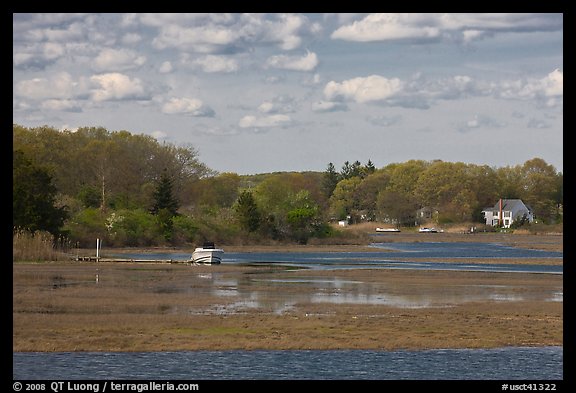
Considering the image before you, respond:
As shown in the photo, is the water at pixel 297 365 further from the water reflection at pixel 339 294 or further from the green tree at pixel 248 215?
the green tree at pixel 248 215

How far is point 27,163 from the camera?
226 feet

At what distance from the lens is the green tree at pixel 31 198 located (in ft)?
219

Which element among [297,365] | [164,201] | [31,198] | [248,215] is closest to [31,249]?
[31,198]

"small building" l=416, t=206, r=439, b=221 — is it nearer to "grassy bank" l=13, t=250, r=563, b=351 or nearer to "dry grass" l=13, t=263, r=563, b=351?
"grassy bank" l=13, t=250, r=563, b=351

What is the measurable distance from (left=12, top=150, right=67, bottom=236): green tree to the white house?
119391mm

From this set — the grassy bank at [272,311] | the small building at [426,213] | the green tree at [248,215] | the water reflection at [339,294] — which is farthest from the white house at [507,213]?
the water reflection at [339,294]

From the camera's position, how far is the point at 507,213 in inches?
6998

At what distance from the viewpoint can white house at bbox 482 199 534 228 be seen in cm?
17662

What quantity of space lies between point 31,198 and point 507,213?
125 meters

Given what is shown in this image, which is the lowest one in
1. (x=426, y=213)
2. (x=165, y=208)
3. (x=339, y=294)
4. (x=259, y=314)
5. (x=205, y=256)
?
(x=259, y=314)

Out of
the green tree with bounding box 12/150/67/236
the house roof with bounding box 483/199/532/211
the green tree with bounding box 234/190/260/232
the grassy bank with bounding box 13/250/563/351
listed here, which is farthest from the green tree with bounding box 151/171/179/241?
the house roof with bounding box 483/199/532/211

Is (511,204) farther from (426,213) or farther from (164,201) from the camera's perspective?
(164,201)
